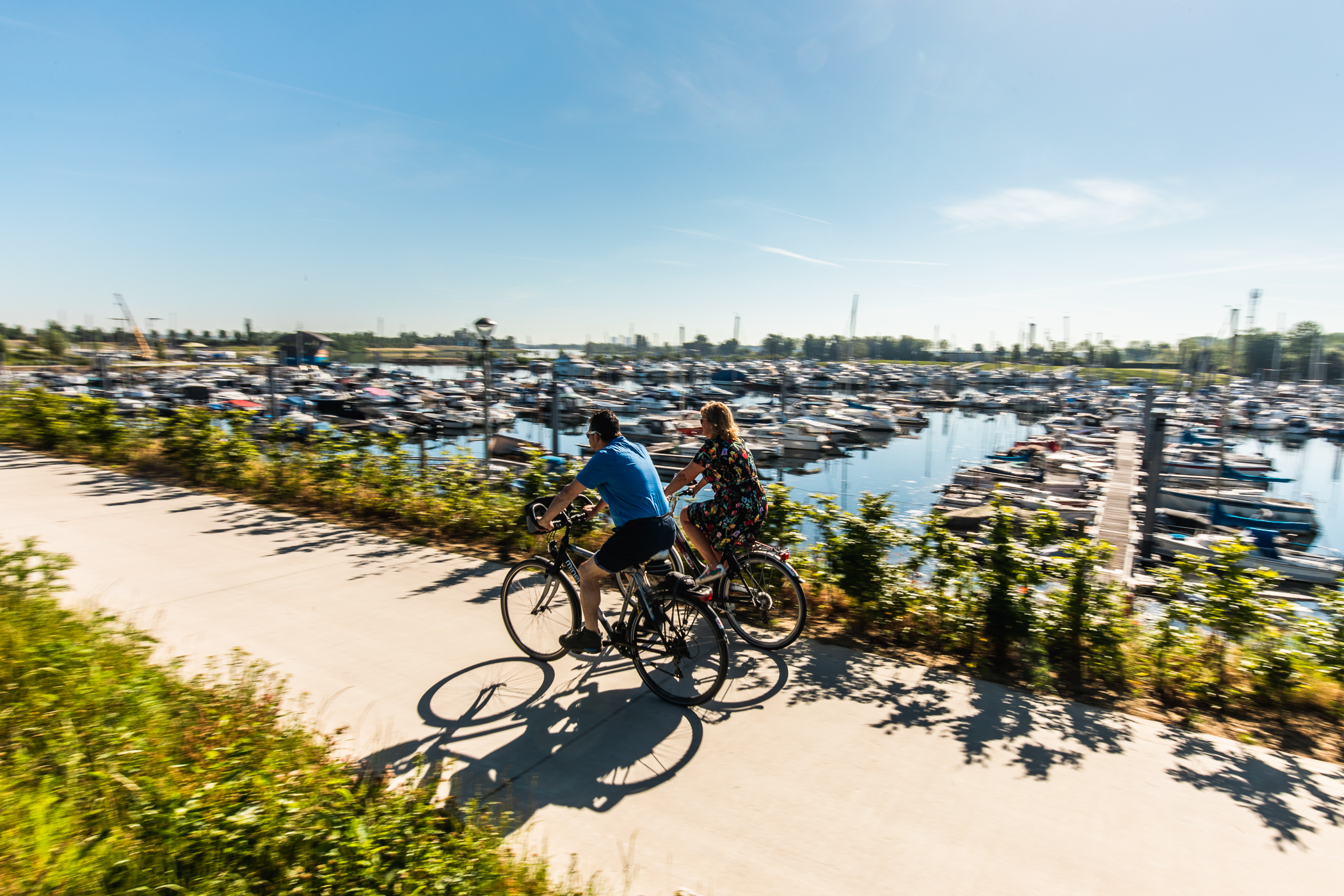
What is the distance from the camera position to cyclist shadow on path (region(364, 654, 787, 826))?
3428mm

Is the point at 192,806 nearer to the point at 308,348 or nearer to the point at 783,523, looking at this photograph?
the point at 783,523

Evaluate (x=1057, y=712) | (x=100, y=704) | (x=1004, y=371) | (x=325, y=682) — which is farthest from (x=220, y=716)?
(x=1004, y=371)

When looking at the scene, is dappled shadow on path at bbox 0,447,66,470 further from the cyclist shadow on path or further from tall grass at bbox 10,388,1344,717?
the cyclist shadow on path

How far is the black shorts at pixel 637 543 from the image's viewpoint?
13.9 feet

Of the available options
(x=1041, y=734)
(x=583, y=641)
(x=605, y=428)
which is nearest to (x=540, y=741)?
(x=583, y=641)

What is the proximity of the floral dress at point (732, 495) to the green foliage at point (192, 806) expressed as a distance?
2701mm

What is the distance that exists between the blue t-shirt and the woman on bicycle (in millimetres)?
732

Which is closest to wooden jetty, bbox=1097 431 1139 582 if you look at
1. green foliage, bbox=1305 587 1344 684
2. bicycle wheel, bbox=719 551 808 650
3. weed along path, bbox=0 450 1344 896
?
green foliage, bbox=1305 587 1344 684

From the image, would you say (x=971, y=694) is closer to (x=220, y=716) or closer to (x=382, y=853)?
(x=382, y=853)

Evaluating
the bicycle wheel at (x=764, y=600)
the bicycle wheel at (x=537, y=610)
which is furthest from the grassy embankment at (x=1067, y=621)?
the bicycle wheel at (x=537, y=610)

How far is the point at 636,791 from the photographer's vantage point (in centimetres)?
344

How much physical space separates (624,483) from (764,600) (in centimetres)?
170

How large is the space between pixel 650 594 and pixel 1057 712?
266 centimetres

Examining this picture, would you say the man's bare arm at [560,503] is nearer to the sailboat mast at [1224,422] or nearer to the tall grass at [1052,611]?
the tall grass at [1052,611]
